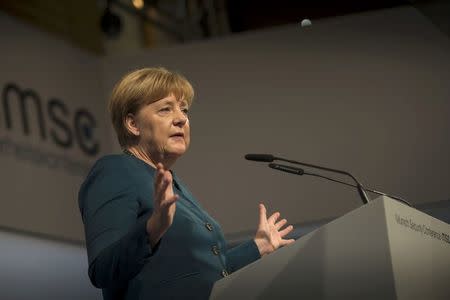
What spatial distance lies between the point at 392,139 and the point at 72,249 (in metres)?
1.97

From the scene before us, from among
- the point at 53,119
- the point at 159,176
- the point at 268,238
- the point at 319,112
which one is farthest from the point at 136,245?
the point at 319,112

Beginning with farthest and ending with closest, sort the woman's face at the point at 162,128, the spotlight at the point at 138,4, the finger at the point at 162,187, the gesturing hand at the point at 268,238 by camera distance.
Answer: the spotlight at the point at 138,4
the gesturing hand at the point at 268,238
the woman's face at the point at 162,128
the finger at the point at 162,187

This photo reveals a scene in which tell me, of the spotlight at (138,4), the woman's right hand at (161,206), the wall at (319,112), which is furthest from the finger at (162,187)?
the spotlight at (138,4)

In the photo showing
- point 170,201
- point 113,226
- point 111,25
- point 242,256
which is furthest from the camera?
point 111,25

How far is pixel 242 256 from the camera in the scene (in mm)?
2287

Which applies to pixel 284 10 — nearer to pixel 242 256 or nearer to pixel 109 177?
pixel 242 256

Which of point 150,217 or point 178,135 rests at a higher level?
point 178,135

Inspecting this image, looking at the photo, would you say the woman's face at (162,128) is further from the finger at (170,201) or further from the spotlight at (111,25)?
the spotlight at (111,25)

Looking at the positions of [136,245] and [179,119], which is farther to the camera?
[179,119]

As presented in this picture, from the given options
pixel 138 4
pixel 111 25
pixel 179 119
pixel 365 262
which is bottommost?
pixel 365 262

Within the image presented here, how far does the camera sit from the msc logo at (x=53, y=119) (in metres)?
4.86

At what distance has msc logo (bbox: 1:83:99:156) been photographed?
4855 millimetres

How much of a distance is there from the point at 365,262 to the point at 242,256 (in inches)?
26.7

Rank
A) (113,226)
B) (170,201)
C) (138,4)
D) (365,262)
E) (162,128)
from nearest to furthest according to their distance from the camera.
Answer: (365,262), (170,201), (113,226), (162,128), (138,4)
